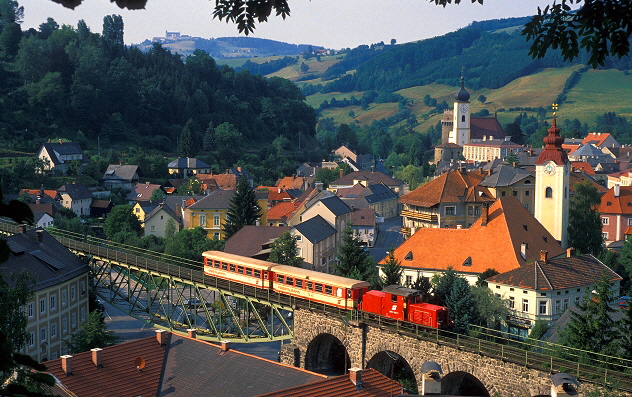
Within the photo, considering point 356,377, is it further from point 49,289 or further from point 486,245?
point 486,245

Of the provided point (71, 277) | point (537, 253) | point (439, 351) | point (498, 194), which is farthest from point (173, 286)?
point (498, 194)

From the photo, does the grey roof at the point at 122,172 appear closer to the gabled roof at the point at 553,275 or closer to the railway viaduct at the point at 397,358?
the gabled roof at the point at 553,275

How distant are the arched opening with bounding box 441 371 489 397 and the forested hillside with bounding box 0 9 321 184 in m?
74.4

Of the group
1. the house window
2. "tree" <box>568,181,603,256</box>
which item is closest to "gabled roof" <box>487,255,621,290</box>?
the house window

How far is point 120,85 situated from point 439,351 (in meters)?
97.6

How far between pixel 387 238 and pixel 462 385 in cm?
4315

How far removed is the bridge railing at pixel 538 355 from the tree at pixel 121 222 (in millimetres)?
41701

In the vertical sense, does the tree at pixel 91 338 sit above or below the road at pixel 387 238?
above

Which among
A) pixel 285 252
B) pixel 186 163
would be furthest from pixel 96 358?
pixel 186 163

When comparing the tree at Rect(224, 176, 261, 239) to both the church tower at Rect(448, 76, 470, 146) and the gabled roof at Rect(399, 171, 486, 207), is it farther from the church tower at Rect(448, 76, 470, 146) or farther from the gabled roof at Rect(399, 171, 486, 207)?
the church tower at Rect(448, 76, 470, 146)

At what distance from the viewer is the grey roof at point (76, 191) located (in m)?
80.4

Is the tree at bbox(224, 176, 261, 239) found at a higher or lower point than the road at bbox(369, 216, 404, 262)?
higher

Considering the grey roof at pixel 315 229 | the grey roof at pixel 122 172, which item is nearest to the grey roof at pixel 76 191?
the grey roof at pixel 122 172

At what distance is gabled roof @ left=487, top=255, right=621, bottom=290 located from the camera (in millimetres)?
41125
